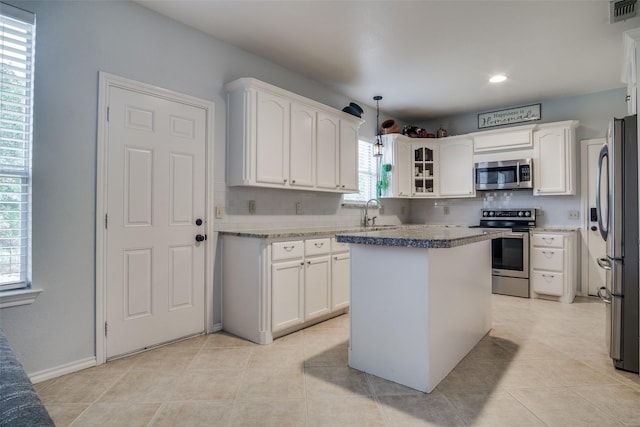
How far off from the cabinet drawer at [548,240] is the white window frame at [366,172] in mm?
2136

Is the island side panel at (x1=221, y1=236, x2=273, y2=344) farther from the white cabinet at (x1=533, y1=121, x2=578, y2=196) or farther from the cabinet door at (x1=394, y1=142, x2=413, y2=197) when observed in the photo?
the white cabinet at (x1=533, y1=121, x2=578, y2=196)

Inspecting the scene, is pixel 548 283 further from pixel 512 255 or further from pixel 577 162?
pixel 577 162

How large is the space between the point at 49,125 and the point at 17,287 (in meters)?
1.01

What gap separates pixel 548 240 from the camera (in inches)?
172

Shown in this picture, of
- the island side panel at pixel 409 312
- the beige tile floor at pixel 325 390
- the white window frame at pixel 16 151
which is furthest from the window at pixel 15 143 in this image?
the island side panel at pixel 409 312

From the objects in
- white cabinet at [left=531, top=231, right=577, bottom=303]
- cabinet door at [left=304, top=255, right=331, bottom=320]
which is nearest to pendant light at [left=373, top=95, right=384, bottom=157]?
cabinet door at [left=304, top=255, right=331, bottom=320]

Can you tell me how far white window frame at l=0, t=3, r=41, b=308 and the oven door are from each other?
463 cm

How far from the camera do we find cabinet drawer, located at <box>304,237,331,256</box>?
10.4 feet

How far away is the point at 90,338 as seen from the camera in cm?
240

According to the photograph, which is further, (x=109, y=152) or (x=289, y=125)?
(x=289, y=125)

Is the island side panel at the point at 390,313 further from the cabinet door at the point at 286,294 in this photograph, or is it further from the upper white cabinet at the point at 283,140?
the upper white cabinet at the point at 283,140

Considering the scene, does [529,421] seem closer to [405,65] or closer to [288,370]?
[288,370]

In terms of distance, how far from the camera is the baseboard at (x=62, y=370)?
2.16 m

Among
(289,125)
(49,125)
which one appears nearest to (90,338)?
(49,125)
